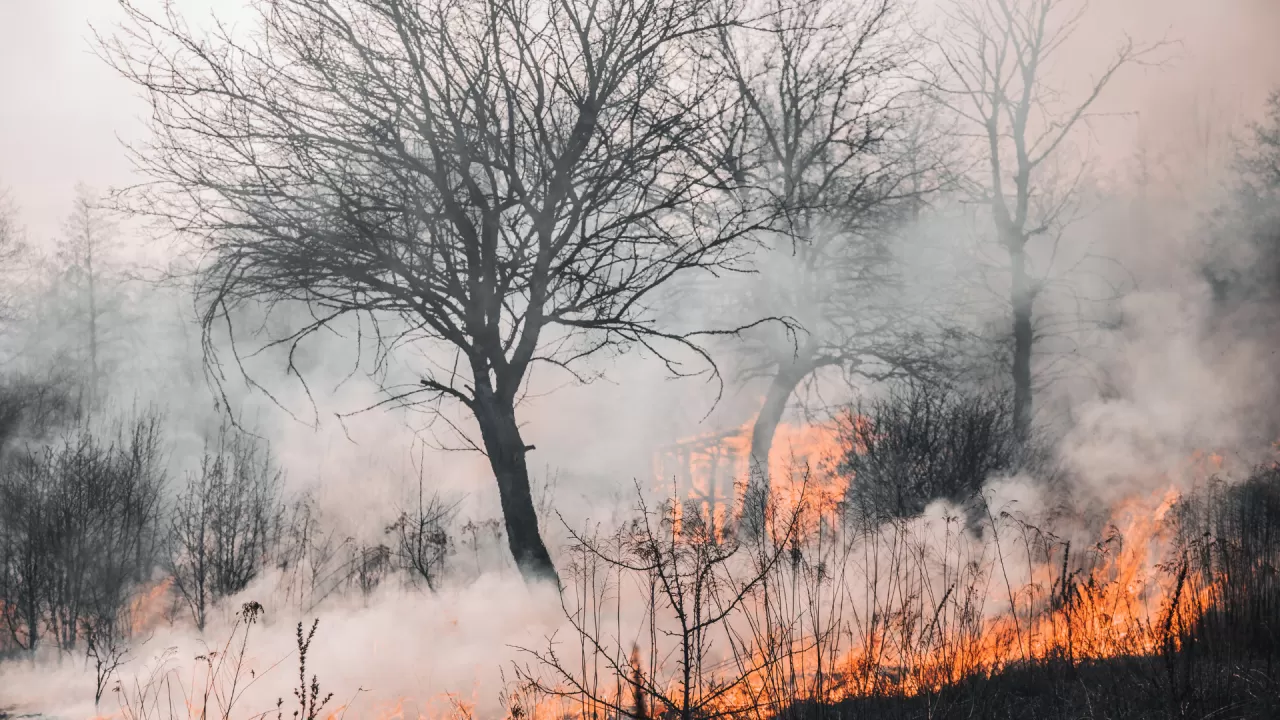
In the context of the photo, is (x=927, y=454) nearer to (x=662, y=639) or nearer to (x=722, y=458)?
(x=662, y=639)

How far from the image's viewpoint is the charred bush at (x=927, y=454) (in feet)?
29.0

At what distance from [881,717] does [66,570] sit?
1092 cm

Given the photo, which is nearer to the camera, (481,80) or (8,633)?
(481,80)

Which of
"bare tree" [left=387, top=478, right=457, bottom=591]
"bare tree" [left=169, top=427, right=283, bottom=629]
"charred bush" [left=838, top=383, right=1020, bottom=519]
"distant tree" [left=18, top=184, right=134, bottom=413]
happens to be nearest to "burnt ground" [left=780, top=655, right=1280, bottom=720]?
"charred bush" [left=838, top=383, right=1020, bottom=519]

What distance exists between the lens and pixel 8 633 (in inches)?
415

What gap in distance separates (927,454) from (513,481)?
5.13 metres

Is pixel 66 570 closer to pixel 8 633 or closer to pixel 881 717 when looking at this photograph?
pixel 8 633

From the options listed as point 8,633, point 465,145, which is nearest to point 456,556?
point 8,633

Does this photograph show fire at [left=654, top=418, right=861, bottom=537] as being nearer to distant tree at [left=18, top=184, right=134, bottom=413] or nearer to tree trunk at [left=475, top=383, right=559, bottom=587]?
tree trunk at [left=475, top=383, right=559, bottom=587]

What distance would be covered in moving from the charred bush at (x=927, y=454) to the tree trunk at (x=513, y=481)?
3.79 metres

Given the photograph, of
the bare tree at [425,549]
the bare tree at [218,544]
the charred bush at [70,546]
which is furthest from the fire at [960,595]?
the charred bush at [70,546]

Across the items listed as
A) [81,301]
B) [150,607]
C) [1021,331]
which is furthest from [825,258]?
[81,301]

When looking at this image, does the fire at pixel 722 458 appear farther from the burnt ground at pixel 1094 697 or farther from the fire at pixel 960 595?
the burnt ground at pixel 1094 697

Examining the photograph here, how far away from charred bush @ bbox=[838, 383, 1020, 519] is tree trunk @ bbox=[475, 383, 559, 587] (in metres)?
3.79
